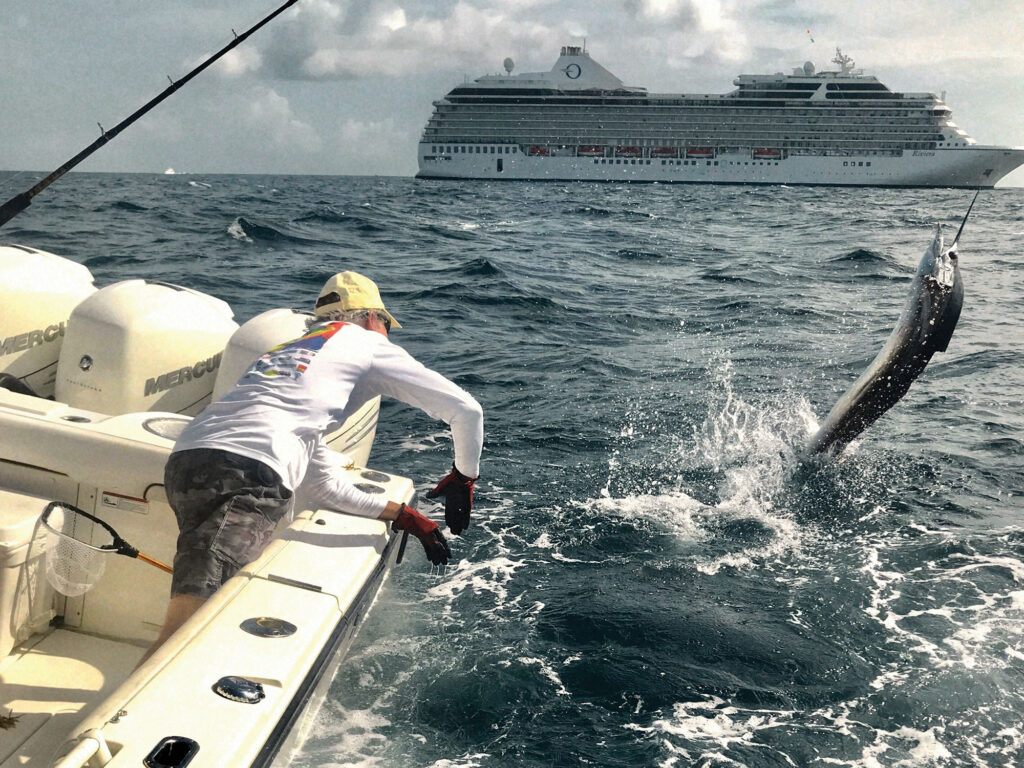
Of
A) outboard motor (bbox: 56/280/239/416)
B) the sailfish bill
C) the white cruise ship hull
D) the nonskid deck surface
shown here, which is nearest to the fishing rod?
outboard motor (bbox: 56/280/239/416)

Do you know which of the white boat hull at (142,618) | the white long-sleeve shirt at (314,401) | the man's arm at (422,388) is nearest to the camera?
the white boat hull at (142,618)

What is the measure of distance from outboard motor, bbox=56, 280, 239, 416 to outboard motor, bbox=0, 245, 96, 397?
22 cm

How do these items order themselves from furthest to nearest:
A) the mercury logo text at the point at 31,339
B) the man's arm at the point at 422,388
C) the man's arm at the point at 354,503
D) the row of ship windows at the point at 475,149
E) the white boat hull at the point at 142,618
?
the row of ship windows at the point at 475,149 < the mercury logo text at the point at 31,339 < the man's arm at the point at 354,503 < the man's arm at the point at 422,388 < the white boat hull at the point at 142,618

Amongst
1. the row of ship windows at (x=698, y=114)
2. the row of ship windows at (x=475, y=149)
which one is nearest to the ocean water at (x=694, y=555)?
the row of ship windows at (x=698, y=114)

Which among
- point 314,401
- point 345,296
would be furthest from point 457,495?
point 345,296

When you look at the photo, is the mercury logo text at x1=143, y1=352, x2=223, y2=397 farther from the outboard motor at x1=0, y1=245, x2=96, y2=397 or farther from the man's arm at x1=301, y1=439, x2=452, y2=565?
the man's arm at x1=301, y1=439, x2=452, y2=565

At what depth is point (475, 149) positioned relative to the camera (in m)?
75.2

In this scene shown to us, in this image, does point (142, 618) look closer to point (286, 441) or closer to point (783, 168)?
point (286, 441)

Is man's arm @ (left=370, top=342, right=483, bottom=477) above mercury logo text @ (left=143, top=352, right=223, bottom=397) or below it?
above

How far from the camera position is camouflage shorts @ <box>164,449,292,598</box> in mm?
2553

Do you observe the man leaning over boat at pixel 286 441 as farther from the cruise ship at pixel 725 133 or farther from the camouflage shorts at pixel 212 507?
the cruise ship at pixel 725 133

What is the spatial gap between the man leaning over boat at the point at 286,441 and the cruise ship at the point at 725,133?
238ft

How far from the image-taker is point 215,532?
2570 mm

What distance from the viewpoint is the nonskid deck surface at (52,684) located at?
2.52 m
